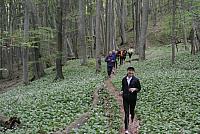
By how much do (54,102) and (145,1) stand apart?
56.7 feet

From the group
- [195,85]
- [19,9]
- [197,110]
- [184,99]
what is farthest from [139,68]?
[19,9]

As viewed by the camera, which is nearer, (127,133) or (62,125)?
(127,133)

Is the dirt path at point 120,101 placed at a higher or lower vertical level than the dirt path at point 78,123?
lower

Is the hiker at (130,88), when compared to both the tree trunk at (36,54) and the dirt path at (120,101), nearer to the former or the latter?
the dirt path at (120,101)

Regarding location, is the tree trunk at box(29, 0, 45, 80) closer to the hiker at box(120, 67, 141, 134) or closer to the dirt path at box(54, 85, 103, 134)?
the dirt path at box(54, 85, 103, 134)

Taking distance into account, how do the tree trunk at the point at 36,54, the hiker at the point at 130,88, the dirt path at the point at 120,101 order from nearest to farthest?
1. the hiker at the point at 130,88
2. the dirt path at the point at 120,101
3. the tree trunk at the point at 36,54

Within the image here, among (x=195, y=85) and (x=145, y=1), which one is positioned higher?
(x=145, y=1)

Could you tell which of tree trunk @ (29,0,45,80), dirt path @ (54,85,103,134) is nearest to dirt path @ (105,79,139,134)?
dirt path @ (54,85,103,134)

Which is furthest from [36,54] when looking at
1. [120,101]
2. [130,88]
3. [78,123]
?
[130,88]

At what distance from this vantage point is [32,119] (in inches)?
507

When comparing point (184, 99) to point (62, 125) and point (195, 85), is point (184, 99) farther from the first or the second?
point (62, 125)

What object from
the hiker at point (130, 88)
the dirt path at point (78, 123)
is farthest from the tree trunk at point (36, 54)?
the hiker at point (130, 88)

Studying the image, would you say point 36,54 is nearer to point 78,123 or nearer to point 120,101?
point 120,101

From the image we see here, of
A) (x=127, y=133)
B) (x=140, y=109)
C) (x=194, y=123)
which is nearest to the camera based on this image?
(x=127, y=133)
